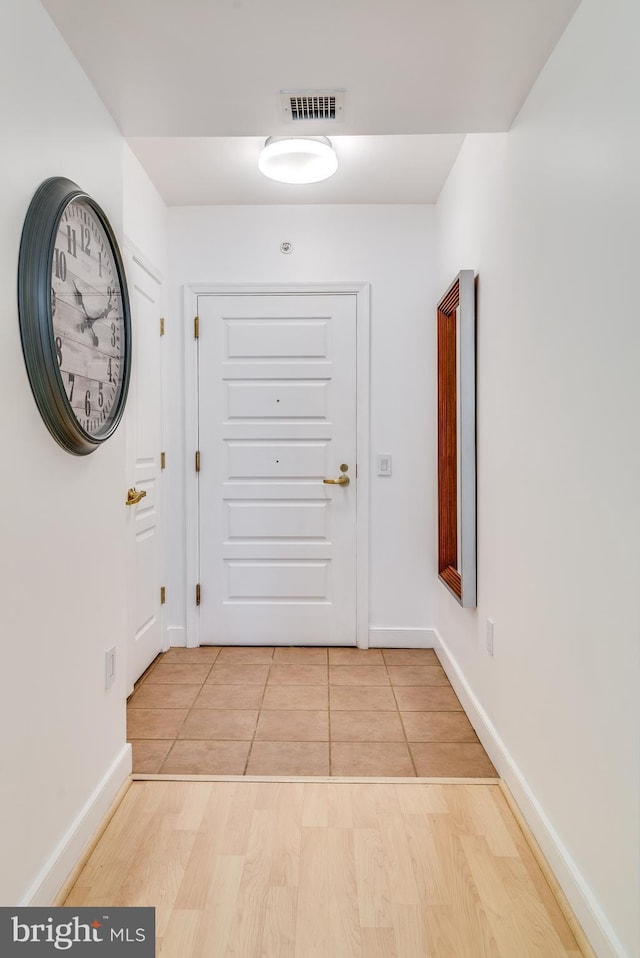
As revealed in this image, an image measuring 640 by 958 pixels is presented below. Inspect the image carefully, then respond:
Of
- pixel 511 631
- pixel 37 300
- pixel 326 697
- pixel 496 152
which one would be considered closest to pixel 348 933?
pixel 511 631

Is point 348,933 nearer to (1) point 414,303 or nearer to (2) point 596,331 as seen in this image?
(2) point 596,331

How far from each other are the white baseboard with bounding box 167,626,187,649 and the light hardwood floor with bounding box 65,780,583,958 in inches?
56.9

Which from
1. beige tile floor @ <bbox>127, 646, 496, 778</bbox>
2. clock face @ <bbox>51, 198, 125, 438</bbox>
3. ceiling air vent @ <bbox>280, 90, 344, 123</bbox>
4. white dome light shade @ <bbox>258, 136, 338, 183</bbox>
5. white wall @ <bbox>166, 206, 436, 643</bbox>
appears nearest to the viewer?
clock face @ <bbox>51, 198, 125, 438</bbox>

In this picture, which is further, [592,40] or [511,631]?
[511,631]

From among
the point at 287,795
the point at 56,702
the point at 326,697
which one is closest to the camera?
the point at 56,702

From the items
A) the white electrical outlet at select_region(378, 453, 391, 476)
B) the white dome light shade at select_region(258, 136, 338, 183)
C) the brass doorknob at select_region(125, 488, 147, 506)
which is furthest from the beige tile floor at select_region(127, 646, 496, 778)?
the white dome light shade at select_region(258, 136, 338, 183)

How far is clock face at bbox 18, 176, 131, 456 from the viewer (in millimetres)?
1382

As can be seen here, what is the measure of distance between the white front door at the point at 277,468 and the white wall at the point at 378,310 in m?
0.13

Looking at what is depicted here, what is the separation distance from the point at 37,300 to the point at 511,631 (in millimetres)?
1688

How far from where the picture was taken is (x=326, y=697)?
2.82 m

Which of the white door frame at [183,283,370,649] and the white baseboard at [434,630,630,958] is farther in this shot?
the white door frame at [183,283,370,649]

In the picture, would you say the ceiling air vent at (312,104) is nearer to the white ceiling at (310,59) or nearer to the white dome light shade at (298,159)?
the white ceiling at (310,59)

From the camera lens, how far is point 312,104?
6.27ft

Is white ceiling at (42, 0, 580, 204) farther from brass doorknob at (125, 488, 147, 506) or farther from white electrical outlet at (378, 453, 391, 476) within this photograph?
white electrical outlet at (378, 453, 391, 476)
